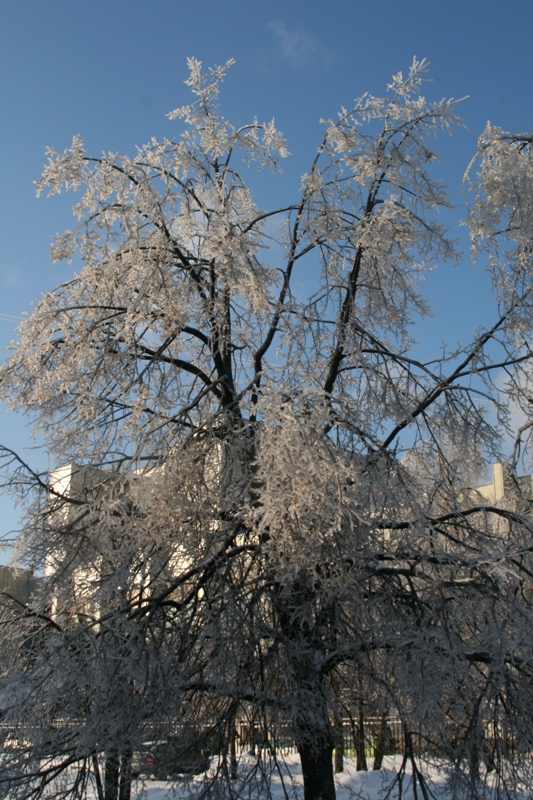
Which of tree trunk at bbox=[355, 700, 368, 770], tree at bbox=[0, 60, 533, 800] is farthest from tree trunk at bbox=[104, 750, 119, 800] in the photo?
tree trunk at bbox=[355, 700, 368, 770]

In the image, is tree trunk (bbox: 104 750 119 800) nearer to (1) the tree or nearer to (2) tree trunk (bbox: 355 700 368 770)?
(1) the tree

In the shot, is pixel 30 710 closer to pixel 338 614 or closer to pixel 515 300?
pixel 338 614

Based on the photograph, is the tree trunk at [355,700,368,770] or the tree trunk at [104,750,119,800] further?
the tree trunk at [355,700,368,770]

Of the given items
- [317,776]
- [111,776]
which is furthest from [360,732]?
[111,776]

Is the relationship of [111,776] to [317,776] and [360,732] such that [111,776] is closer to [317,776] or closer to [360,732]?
[317,776]

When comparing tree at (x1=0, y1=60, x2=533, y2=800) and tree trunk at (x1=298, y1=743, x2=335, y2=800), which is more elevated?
tree at (x1=0, y1=60, x2=533, y2=800)

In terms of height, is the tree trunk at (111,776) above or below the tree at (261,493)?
below

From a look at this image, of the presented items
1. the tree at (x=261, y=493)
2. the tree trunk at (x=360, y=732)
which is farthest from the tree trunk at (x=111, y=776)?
the tree trunk at (x=360, y=732)

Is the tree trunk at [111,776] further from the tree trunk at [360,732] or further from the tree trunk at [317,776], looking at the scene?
the tree trunk at [360,732]

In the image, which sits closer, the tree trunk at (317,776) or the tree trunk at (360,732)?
the tree trunk at (317,776)

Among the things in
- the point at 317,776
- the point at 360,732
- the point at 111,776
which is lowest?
the point at 317,776

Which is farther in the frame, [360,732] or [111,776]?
[360,732]

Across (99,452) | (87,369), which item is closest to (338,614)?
(99,452)

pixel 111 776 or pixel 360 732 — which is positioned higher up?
pixel 360 732
